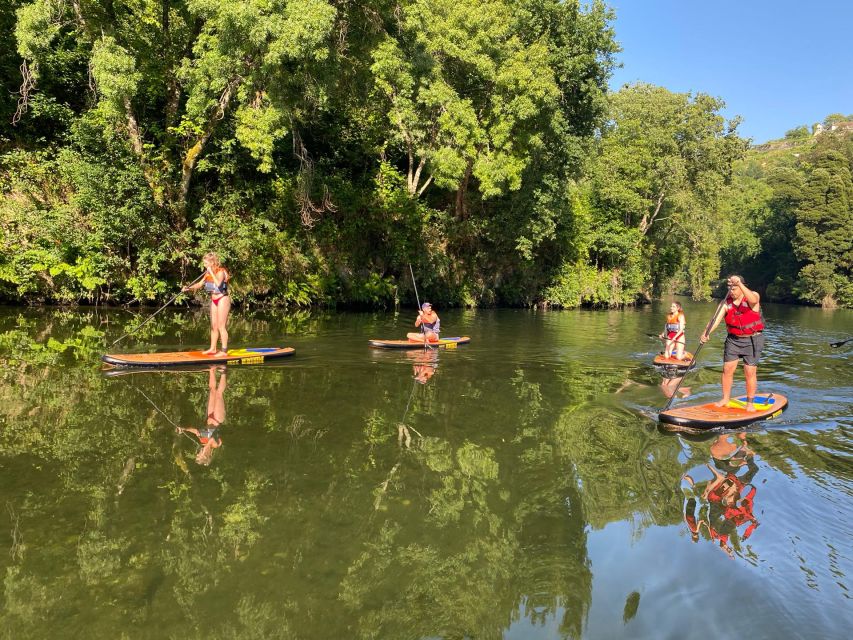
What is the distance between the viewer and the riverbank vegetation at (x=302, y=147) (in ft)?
56.5

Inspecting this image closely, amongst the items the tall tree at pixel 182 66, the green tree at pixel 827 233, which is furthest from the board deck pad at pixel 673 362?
the green tree at pixel 827 233

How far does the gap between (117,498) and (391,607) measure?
8.79 feet

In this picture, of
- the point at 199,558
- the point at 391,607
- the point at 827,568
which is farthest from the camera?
the point at 827,568

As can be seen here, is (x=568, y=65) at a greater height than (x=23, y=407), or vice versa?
(x=568, y=65)

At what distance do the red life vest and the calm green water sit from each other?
1.38 metres

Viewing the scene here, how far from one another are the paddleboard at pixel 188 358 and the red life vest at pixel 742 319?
8.19m

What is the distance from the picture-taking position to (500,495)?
5.55m

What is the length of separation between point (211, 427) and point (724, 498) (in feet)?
18.4

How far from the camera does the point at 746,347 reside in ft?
28.3

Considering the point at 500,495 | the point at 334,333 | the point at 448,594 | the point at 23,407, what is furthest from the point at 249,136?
the point at 448,594

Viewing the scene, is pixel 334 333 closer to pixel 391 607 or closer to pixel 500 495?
pixel 500 495

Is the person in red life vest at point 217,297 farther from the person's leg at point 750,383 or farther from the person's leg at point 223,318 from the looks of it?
the person's leg at point 750,383

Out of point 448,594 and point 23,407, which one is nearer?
point 448,594

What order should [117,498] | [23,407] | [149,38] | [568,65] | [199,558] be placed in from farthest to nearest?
1. [568,65]
2. [149,38]
3. [23,407]
4. [117,498]
5. [199,558]
